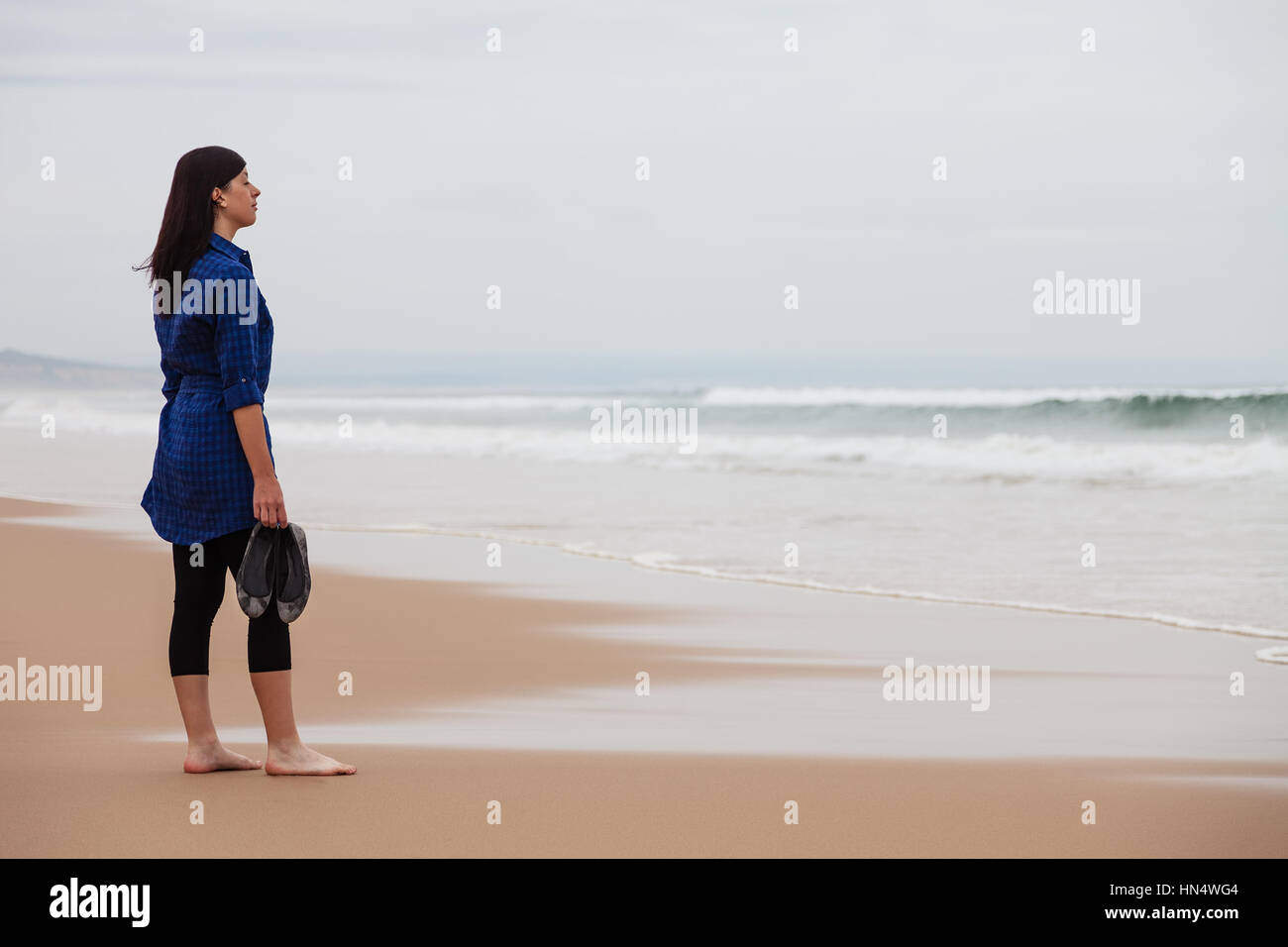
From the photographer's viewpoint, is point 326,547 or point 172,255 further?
point 326,547

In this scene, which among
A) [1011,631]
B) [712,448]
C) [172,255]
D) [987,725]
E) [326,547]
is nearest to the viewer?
[172,255]

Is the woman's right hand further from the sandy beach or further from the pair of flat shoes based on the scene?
the sandy beach

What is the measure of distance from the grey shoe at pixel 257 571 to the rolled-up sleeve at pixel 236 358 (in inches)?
13.4

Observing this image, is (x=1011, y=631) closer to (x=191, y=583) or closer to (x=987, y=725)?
(x=987, y=725)

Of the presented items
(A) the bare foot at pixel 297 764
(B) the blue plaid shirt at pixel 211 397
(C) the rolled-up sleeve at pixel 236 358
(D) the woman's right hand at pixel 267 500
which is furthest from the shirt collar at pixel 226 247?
(A) the bare foot at pixel 297 764

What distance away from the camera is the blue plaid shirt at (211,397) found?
12.2 feet

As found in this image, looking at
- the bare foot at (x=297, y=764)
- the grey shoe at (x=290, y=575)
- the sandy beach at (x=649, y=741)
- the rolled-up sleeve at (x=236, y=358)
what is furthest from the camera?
the bare foot at (x=297, y=764)

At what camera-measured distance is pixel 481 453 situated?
22.8 meters

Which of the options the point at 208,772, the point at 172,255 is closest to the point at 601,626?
the point at 208,772

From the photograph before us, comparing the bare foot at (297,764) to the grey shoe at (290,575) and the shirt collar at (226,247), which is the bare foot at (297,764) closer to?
the grey shoe at (290,575)

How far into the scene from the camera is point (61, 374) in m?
60.9

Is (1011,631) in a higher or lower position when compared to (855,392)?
lower

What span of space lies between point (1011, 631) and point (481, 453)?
16667 mm

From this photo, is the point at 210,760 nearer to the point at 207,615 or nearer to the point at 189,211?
the point at 207,615
